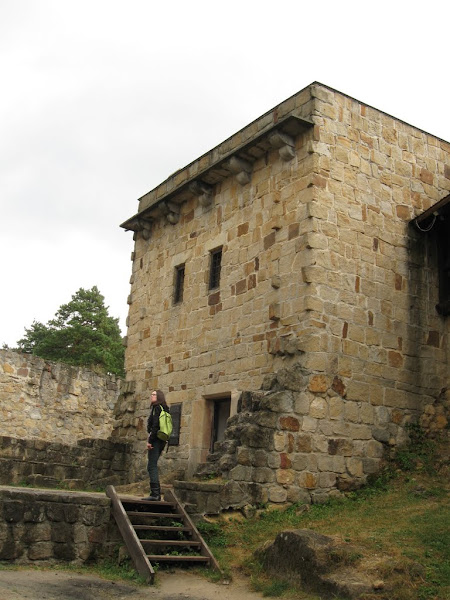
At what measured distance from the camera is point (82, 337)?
33.0 metres

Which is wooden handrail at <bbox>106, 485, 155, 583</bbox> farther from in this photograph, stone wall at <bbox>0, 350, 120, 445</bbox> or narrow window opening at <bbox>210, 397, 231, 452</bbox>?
stone wall at <bbox>0, 350, 120, 445</bbox>

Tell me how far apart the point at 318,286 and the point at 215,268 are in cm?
289

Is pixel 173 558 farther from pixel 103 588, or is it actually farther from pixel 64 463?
pixel 64 463

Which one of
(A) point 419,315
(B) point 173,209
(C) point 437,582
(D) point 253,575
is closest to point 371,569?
(C) point 437,582

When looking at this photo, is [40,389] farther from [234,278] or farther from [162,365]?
[234,278]

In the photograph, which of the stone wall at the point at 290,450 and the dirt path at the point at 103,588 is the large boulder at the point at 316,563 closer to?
the dirt path at the point at 103,588

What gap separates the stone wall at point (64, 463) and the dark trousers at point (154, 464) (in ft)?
11.7

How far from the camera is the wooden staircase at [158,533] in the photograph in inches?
292

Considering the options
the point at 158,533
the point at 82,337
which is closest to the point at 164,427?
the point at 158,533

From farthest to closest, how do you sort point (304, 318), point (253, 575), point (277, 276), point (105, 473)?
point (105, 473) < point (277, 276) < point (304, 318) < point (253, 575)

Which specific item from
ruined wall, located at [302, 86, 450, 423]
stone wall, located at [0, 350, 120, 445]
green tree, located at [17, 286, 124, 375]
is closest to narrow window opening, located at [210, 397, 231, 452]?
ruined wall, located at [302, 86, 450, 423]

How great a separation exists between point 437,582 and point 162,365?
300 inches

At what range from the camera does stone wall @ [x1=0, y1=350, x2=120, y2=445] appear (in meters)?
15.7

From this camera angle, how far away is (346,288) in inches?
403
